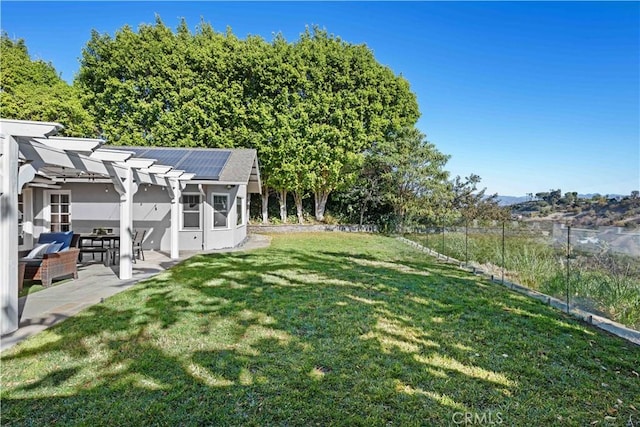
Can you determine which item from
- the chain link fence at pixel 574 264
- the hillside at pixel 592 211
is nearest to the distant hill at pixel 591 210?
the hillside at pixel 592 211

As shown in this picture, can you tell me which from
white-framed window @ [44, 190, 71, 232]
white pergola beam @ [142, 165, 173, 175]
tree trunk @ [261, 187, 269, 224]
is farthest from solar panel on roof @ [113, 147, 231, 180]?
tree trunk @ [261, 187, 269, 224]

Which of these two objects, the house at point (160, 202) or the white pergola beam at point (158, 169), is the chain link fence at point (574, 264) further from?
the white pergola beam at point (158, 169)

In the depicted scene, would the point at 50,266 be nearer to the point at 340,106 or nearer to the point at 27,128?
the point at 27,128

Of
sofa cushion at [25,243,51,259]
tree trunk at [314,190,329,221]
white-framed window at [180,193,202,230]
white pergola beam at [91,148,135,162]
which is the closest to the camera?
white pergola beam at [91,148,135,162]

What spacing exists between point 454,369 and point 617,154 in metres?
16.1

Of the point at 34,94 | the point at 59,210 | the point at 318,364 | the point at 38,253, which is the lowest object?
the point at 318,364

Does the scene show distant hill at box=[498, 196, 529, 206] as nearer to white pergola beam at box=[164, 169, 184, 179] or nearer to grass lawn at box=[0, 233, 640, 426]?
grass lawn at box=[0, 233, 640, 426]

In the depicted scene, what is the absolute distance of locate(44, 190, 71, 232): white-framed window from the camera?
41.8 ft

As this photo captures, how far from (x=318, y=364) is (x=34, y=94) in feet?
101

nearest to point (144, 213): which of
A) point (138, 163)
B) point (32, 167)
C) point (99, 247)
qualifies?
point (99, 247)

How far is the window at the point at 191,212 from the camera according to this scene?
509 inches

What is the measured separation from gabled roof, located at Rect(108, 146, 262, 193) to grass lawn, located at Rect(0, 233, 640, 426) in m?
6.53

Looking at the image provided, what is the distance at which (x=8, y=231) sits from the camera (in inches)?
175

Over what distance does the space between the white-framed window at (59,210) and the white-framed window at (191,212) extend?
14.4 feet
